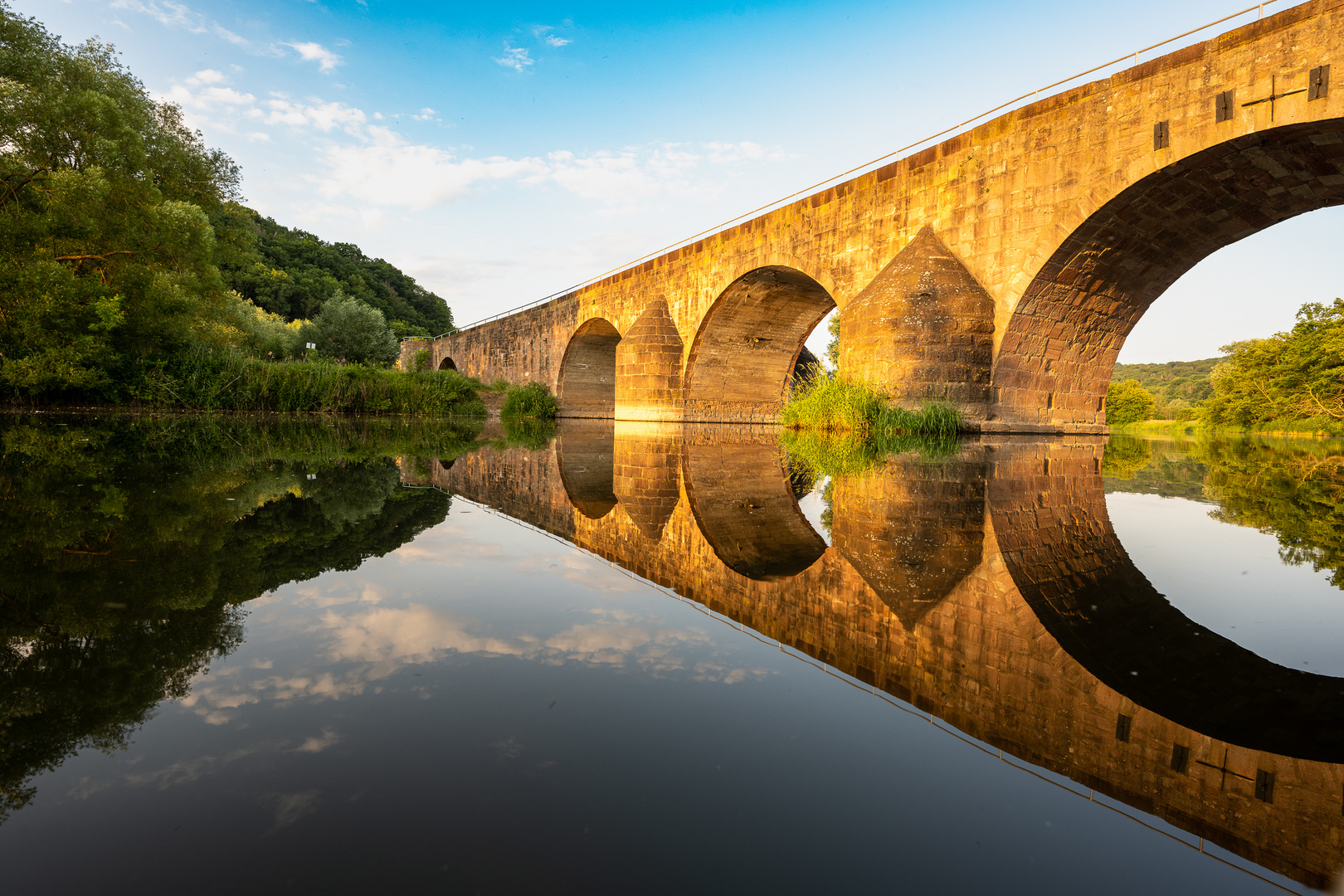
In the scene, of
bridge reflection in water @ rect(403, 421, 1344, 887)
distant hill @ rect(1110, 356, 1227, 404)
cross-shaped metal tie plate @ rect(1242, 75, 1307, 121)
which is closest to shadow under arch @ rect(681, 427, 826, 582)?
bridge reflection in water @ rect(403, 421, 1344, 887)

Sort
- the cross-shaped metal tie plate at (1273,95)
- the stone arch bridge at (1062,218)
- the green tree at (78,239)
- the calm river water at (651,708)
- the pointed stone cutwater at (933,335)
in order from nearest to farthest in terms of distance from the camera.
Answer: the calm river water at (651,708) → the cross-shaped metal tie plate at (1273,95) → the stone arch bridge at (1062,218) → the pointed stone cutwater at (933,335) → the green tree at (78,239)

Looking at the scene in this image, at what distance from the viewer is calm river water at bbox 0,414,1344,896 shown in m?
0.82

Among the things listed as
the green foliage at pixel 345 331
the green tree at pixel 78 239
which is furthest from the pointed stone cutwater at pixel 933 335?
the green foliage at pixel 345 331

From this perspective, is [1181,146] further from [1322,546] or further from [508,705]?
[508,705]

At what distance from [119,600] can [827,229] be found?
41.1 feet

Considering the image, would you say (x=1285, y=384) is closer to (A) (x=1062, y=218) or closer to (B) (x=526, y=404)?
(A) (x=1062, y=218)

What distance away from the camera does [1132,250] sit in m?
9.31

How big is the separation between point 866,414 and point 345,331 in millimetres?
41487

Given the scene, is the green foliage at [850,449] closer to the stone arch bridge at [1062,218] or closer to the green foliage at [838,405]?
the green foliage at [838,405]

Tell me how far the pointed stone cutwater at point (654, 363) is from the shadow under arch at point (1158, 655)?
14.4m

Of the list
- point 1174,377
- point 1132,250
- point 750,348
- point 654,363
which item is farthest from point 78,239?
point 1174,377

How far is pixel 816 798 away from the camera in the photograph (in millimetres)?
974

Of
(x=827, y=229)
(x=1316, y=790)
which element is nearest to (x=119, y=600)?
(x=1316, y=790)

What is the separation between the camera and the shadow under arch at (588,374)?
23.8 meters
